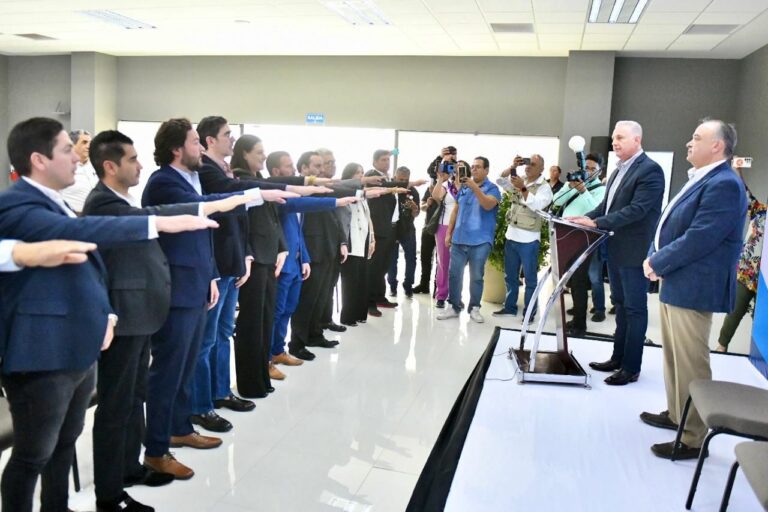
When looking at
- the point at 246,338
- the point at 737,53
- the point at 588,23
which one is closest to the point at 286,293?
the point at 246,338

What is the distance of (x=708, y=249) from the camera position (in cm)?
273

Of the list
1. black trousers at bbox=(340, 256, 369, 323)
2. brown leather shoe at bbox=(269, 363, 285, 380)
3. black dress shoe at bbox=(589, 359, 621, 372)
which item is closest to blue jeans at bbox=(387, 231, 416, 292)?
black trousers at bbox=(340, 256, 369, 323)

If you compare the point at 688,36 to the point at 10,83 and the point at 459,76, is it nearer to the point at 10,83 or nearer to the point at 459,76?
the point at 459,76

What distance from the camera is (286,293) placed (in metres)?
4.11

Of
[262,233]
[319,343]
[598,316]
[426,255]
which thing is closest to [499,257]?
[426,255]

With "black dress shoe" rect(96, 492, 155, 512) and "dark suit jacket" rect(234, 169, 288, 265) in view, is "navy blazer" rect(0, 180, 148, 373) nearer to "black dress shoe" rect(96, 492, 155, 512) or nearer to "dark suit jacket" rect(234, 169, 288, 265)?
"black dress shoe" rect(96, 492, 155, 512)

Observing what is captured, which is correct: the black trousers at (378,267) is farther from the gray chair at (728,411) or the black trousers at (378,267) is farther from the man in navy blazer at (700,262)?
the gray chair at (728,411)

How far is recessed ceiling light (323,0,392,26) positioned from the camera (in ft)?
22.0

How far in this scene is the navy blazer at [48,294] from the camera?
5.68 ft

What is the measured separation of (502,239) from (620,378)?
2874mm

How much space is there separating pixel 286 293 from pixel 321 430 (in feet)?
3.84

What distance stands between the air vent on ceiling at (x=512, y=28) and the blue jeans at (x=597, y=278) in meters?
3.11

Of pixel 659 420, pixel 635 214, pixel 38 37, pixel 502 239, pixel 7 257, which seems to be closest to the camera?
pixel 7 257

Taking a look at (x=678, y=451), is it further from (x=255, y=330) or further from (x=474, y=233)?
(x=474, y=233)
